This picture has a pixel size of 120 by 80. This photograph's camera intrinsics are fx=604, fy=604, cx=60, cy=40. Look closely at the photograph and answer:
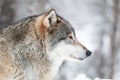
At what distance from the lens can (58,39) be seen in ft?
32.3

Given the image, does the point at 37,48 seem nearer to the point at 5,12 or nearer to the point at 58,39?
the point at 58,39

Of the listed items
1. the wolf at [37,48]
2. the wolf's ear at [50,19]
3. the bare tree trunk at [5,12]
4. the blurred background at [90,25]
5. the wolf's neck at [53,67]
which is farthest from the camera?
the blurred background at [90,25]

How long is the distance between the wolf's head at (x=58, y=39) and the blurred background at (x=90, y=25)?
43.4 feet

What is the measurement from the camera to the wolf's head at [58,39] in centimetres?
975

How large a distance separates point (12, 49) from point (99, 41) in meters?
29.2

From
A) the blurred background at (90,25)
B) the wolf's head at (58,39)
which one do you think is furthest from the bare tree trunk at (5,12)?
the wolf's head at (58,39)

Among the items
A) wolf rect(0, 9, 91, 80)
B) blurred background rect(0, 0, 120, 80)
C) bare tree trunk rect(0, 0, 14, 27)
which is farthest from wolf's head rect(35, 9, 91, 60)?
bare tree trunk rect(0, 0, 14, 27)

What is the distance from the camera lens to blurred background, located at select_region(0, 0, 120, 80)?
2778 cm

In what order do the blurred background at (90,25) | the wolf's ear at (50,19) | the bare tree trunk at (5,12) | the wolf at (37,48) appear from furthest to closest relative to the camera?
the blurred background at (90,25) < the bare tree trunk at (5,12) < the wolf's ear at (50,19) < the wolf at (37,48)

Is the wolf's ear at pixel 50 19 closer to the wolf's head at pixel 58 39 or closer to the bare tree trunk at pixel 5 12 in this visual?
the wolf's head at pixel 58 39

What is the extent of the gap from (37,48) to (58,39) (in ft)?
1.29

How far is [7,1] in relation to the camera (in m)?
27.9

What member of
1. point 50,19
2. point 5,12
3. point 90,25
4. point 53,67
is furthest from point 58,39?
point 90,25

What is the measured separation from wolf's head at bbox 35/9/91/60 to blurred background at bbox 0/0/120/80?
13.2 metres
